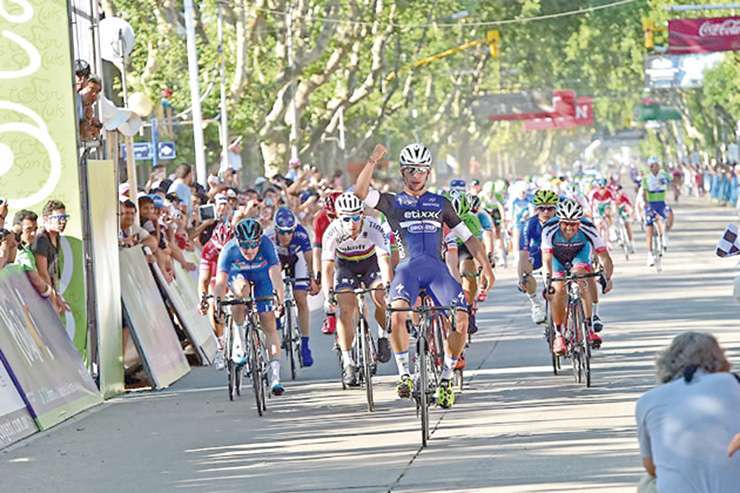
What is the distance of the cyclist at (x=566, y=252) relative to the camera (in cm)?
1667

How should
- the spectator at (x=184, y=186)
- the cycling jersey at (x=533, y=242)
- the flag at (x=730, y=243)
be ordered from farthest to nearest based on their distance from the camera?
the spectator at (x=184, y=186) → the cycling jersey at (x=533, y=242) → the flag at (x=730, y=243)

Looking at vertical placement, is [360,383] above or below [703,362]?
below

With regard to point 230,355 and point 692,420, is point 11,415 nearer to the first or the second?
point 230,355

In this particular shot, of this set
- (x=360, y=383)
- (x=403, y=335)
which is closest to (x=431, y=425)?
(x=403, y=335)

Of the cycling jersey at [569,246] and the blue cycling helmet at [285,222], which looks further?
the blue cycling helmet at [285,222]

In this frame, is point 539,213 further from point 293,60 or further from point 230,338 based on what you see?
point 293,60

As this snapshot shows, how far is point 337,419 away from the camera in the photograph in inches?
586

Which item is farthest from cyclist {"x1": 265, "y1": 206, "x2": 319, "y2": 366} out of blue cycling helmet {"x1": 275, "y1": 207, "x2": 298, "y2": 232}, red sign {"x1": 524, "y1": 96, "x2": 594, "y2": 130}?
red sign {"x1": 524, "y1": 96, "x2": 594, "y2": 130}

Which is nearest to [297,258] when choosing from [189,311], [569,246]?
[189,311]

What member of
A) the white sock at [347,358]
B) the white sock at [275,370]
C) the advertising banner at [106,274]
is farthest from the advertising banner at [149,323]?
the white sock at [347,358]

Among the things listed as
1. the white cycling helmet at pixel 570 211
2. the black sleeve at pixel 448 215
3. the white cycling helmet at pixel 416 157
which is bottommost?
the white cycling helmet at pixel 570 211

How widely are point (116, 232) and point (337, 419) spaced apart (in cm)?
481

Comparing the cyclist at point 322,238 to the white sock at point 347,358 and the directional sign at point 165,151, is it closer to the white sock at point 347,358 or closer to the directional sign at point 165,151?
the white sock at point 347,358

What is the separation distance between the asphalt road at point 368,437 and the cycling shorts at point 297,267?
87 centimetres
